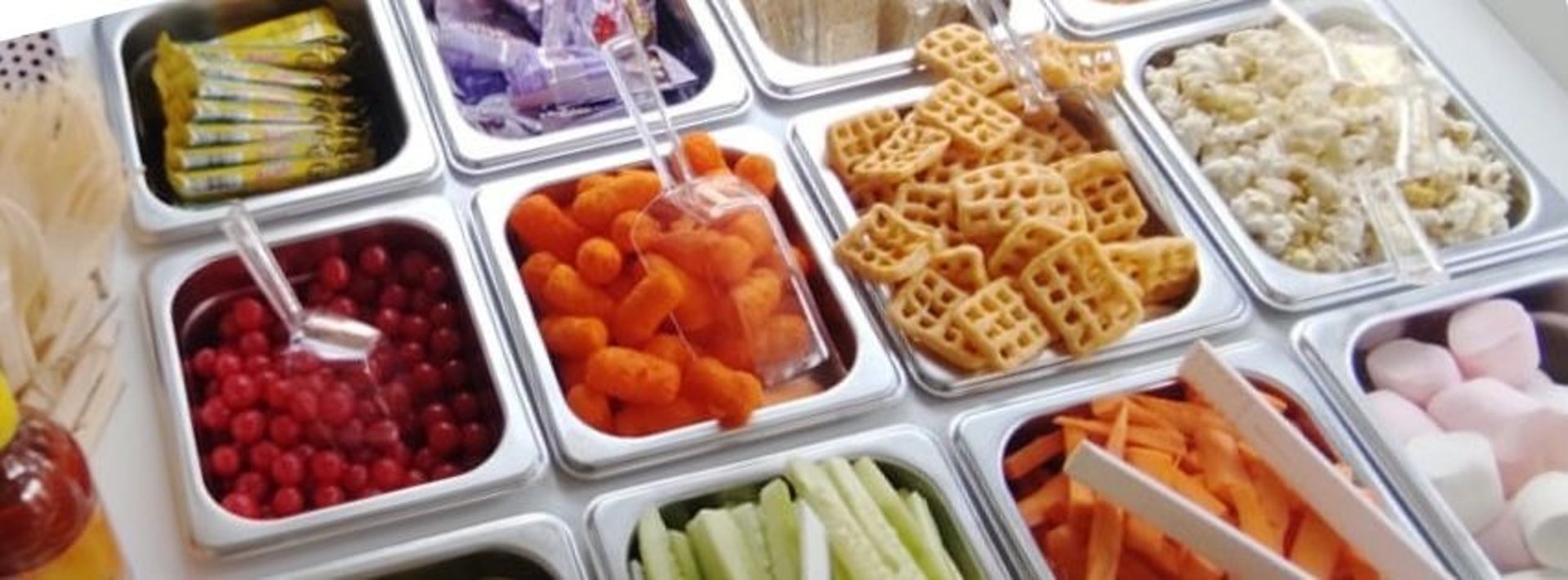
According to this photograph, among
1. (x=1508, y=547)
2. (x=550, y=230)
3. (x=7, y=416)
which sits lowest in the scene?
(x=1508, y=547)

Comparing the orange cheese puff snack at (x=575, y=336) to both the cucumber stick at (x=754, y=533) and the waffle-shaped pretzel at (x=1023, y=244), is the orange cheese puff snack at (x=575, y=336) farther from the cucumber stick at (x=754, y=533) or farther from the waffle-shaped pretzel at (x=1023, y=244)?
the waffle-shaped pretzel at (x=1023, y=244)

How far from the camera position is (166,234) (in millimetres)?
1505

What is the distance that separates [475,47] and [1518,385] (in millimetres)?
913

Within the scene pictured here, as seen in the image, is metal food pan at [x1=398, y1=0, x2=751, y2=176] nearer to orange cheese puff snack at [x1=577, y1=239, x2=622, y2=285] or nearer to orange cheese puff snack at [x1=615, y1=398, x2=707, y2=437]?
orange cheese puff snack at [x1=577, y1=239, x2=622, y2=285]

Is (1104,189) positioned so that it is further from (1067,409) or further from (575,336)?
(575,336)

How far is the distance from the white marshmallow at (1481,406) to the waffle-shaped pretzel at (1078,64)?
15.7 inches

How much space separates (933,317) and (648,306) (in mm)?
219

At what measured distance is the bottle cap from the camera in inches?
41.9

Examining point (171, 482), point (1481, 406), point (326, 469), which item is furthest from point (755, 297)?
point (1481, 406)

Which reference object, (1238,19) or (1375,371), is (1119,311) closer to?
(1375,371)

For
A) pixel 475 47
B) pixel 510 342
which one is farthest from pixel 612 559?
pixel 475 47

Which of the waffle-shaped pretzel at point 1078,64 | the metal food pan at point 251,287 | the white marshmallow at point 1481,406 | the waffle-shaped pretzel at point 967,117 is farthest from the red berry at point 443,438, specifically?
the white marshmallow at point 1481,406

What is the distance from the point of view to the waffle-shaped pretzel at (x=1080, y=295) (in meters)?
1.46

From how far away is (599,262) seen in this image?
1470mm
